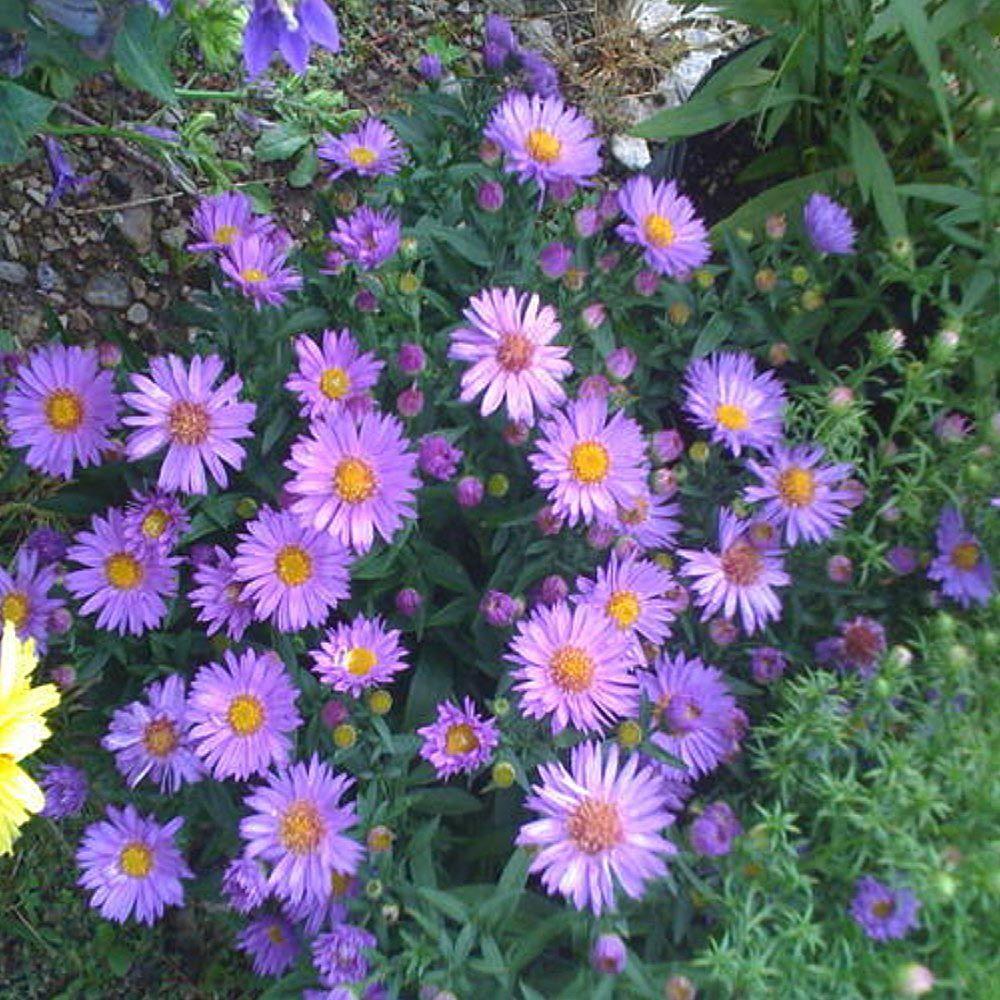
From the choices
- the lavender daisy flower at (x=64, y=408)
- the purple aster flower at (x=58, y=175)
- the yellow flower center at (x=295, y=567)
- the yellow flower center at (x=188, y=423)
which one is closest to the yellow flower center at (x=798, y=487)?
the yellow flower center at (x=295, y=567)

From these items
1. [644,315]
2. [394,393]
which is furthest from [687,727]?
[644,315]

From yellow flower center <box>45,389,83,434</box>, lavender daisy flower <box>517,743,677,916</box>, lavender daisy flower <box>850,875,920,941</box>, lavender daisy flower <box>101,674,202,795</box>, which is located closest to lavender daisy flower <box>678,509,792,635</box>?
lavender daisy flower <box>517,743,677,916</box>

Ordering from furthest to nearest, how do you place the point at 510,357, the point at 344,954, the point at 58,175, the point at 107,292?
the point at 107,292, the point at 58,175, the point at 510,357, the point at 344,954

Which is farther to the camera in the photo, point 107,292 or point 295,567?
point 107,292

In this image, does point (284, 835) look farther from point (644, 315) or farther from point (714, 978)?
point (644, 315)

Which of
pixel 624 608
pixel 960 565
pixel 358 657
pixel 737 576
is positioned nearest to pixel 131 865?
pixel 358 657

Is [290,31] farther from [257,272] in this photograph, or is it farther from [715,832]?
[715,832]
